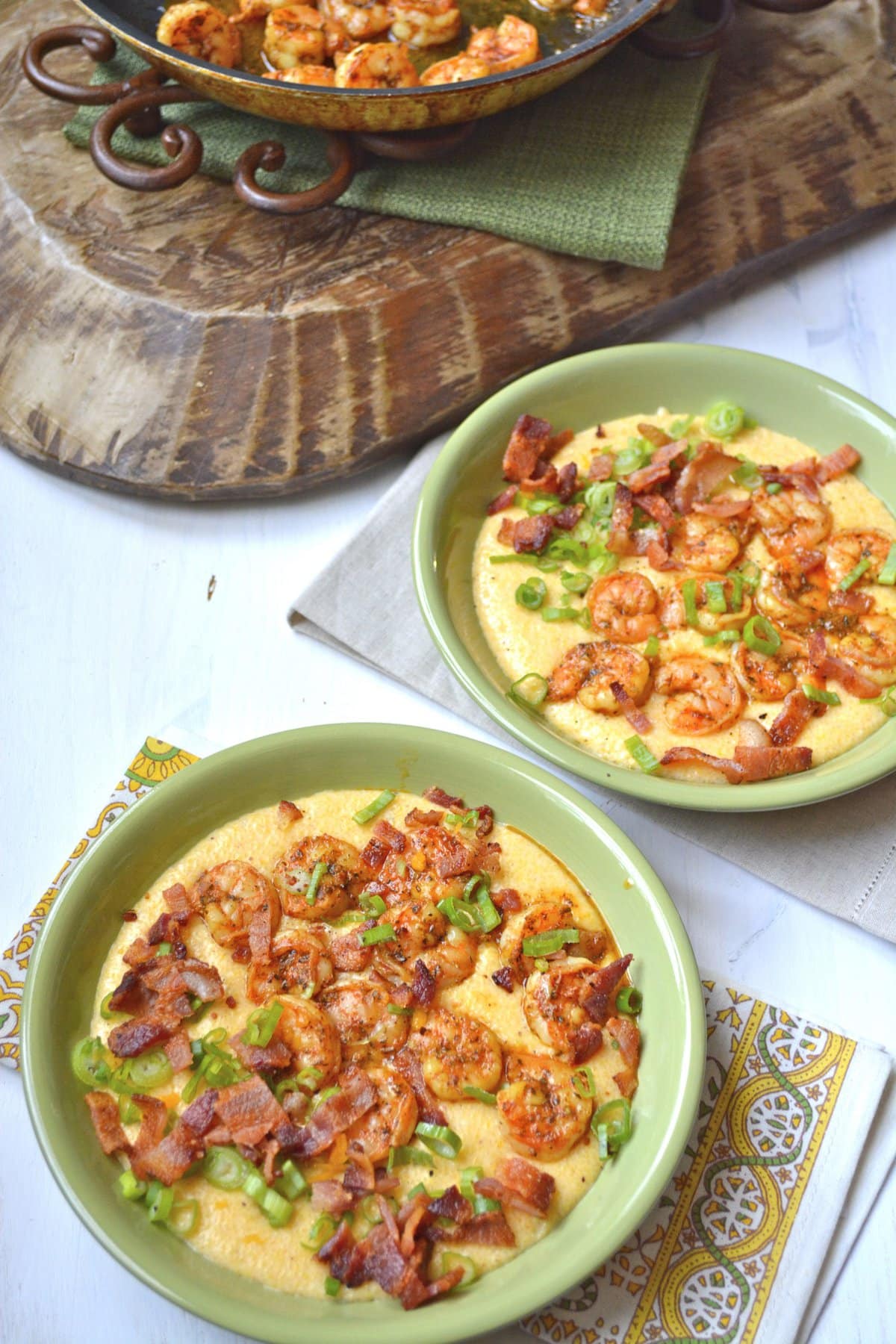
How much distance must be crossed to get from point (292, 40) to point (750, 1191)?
322 cm

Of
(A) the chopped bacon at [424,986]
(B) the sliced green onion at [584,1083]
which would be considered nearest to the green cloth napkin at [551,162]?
(A) the chopped bacon at [424,986]

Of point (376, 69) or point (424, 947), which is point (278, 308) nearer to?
point (376, 69)

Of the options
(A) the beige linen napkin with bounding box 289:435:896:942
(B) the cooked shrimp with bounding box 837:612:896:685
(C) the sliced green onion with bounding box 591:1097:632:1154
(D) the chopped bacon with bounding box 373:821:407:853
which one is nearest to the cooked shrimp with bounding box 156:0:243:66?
(A) the beige linen napkin with bounding box 289:435:896:942

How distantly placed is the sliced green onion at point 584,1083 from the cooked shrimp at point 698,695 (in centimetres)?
86

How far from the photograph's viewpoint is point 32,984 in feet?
7.61

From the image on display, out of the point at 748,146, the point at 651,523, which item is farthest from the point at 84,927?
the point at 748,146

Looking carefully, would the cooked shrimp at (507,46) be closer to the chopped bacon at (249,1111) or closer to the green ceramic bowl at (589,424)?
the green ceramic bowl at (589,424)

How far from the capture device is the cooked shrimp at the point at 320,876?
8.33 feet

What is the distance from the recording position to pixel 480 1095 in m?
2.32

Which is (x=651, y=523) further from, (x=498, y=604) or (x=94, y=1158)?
(x=94, y=1158)

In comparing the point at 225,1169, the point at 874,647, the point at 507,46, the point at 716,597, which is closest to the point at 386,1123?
the point at 225,1169

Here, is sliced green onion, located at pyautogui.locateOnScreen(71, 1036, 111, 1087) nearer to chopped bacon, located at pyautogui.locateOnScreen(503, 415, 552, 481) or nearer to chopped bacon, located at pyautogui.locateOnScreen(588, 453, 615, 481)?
chopped bacon, located at pyautogui.locateOnScreen(503, 415, 552, 481)

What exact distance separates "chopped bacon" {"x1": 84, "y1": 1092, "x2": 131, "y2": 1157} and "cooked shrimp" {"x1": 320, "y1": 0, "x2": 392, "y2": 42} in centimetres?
298

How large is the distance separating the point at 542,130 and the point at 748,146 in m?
0.64
